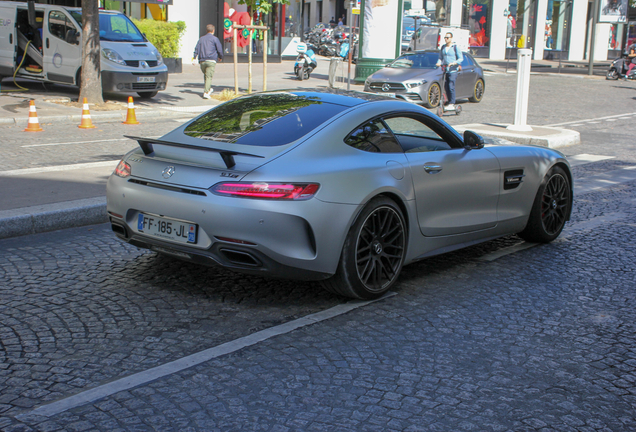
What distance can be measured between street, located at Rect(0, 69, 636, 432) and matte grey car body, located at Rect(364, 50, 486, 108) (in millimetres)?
11831

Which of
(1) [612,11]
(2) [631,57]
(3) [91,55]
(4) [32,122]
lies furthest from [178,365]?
(1) [612,11]

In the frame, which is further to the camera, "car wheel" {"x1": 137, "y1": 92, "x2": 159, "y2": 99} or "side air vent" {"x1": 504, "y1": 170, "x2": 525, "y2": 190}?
"car wheel" {"x1": 137, "y1": 92, "x2": 159, "y2": 99}

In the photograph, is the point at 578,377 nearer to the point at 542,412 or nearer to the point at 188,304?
the point at 542,412

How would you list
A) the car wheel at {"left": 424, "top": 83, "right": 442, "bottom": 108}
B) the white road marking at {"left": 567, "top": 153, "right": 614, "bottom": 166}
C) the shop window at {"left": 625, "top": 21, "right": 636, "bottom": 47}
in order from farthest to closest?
the shop window at {"left": 625, "top": 21, "right": 636, "bottom": 47} → the car wheel at {"left": 424, "top": 83, "right": 442, "bottom": 108} → the white road marking at {"left": 567, "top": 153, "right": 614, "bottom": 166}

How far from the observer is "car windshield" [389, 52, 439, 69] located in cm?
1925

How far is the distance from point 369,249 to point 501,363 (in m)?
1.23

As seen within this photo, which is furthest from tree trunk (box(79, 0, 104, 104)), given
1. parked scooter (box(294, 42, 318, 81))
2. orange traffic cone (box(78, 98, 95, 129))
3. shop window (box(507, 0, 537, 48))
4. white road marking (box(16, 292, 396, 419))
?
shop window (box(507, 0, 537, 48))

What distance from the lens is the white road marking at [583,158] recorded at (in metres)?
11.5

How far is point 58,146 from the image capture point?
11164 millimetres

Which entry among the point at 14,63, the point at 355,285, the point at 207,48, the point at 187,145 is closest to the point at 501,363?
the point at 355,285

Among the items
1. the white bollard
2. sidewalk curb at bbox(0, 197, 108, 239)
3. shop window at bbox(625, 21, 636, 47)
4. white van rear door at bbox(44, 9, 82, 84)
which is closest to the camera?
sidewalk curb at bbox(0, 197, 108, 239)

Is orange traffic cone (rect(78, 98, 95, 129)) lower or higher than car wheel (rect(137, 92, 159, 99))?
lower

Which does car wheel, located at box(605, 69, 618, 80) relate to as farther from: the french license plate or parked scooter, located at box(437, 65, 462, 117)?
the french license plate

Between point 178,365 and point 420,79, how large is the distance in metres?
15.4
